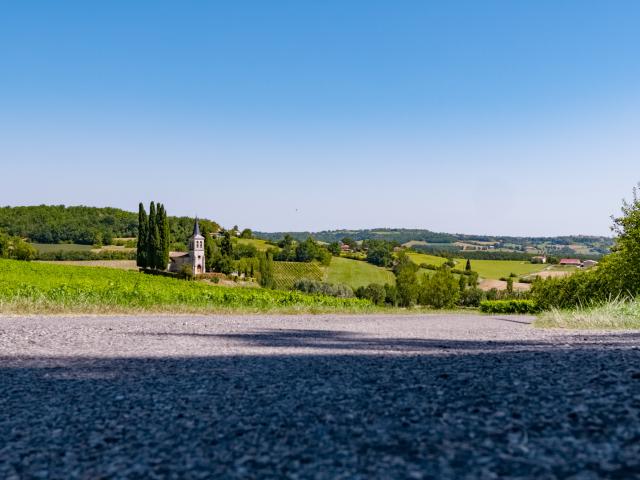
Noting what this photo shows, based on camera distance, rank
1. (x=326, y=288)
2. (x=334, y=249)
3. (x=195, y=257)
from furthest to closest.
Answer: (x=334, y=249) → (x=195, y=257) → (x=326, y=288)

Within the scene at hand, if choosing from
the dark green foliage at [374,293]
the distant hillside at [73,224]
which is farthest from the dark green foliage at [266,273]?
the distant hillside at [73,224]

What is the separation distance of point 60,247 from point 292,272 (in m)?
57.1

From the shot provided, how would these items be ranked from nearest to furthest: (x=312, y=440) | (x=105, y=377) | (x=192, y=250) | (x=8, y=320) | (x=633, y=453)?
(x=633, y=453) → (x=312, y=440) → (x=105, y=377) → (x=8, y=320) → (x=192, y=250)

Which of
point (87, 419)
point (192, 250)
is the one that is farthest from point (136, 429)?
point (192, 250)

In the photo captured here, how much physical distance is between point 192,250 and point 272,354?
106 m

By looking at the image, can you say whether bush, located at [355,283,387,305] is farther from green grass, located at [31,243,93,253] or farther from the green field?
green grass, located at [31,243,93,253]

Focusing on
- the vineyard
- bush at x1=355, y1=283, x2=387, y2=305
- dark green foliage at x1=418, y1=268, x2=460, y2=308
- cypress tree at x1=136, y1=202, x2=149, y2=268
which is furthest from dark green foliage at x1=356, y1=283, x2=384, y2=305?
cypress tree at x1=136, y1=202, x2=149, y2=268

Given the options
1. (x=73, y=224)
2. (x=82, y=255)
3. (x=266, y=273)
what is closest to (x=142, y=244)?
(x=82, y=255)

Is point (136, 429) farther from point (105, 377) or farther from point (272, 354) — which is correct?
point (272, 354)

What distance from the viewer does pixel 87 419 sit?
536cm

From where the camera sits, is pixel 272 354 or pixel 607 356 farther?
pixel 272 354

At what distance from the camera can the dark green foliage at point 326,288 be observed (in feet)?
319

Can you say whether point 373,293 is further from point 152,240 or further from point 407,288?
point 152,240

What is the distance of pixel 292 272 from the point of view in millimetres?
133750
